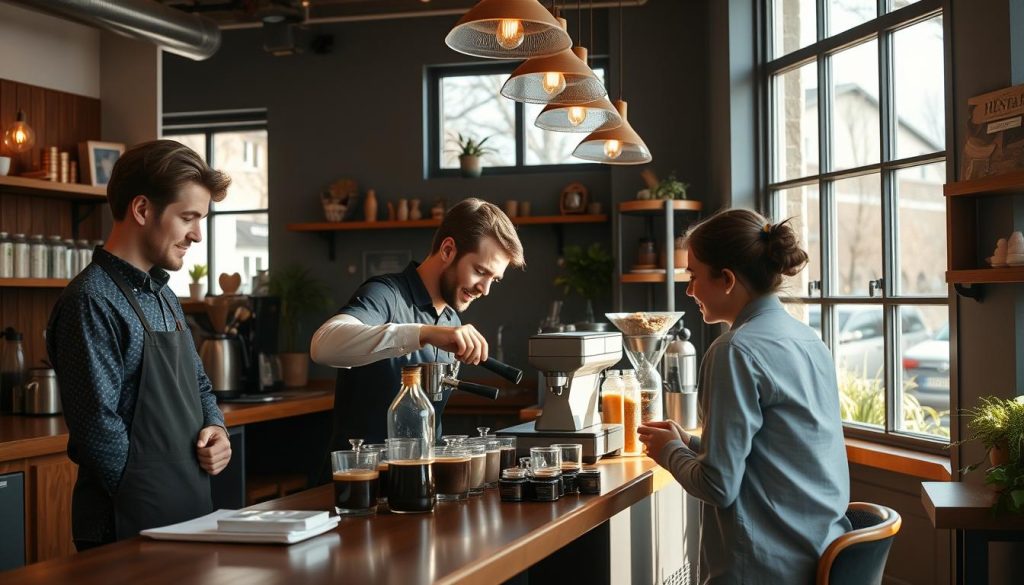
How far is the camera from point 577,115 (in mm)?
3254

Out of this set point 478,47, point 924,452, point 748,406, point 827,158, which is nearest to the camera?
point 748,406

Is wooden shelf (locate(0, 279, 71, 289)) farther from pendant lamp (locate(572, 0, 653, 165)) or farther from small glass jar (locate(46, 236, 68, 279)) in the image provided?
pendant lamp (locate(572, 0, 653, 165))

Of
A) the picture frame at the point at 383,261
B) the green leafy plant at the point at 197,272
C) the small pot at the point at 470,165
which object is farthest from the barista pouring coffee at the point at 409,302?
the green leafy plant at the point at 197,272

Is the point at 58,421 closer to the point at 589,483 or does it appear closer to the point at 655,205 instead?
the point at 589,483

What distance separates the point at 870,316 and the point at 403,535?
10.8 ft

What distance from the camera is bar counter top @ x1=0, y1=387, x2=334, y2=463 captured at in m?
3.66

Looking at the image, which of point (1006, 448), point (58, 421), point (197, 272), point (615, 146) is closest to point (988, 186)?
point (1006, 448)

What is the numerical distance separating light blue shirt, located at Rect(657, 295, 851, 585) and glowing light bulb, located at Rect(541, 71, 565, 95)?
1025mm

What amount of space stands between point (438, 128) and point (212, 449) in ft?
14.6

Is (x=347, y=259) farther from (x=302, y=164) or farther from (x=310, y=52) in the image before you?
(x=310, y=52)

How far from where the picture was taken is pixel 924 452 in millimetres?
4215

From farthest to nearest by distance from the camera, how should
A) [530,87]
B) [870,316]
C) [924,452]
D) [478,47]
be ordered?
[870,316], [924,452], [530,87], [478,47]

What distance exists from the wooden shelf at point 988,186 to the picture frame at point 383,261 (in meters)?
3.88

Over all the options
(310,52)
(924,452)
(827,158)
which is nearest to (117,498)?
(924,452)
